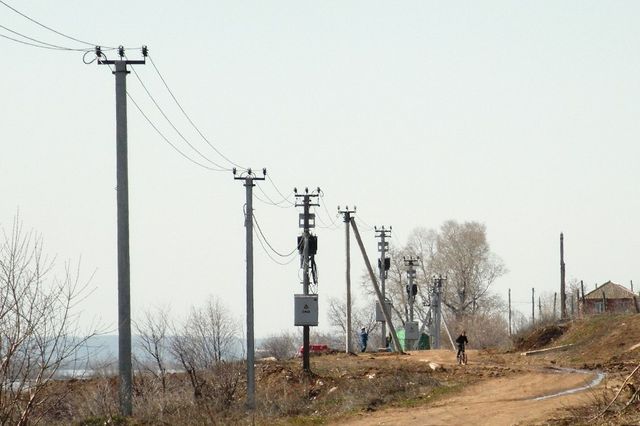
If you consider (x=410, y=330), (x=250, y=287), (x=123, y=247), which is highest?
(x=123, y=247)

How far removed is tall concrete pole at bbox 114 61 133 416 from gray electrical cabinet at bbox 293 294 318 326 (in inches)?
654

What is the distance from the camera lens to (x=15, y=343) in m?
17.1

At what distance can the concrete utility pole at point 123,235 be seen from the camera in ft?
81.0

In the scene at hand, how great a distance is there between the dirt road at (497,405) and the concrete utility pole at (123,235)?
4860mm

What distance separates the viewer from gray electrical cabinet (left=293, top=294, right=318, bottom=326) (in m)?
41.3

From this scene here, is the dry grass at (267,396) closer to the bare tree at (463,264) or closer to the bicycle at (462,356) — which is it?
the bicycle at (462,356)

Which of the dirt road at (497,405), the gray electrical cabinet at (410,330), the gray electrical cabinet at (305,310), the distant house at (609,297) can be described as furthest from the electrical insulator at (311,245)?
the distant house at (609,297)

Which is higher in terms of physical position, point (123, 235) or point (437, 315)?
point (123, 235)

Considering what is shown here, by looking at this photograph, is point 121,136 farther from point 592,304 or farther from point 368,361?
point 592,304

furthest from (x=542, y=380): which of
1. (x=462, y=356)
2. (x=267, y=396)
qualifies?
(x=462, y=356)

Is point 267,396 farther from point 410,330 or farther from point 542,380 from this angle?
point 410,330

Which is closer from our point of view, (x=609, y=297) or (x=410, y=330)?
(x=410, y=330)

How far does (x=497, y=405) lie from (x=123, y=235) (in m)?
9.71

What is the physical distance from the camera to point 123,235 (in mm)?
25109
